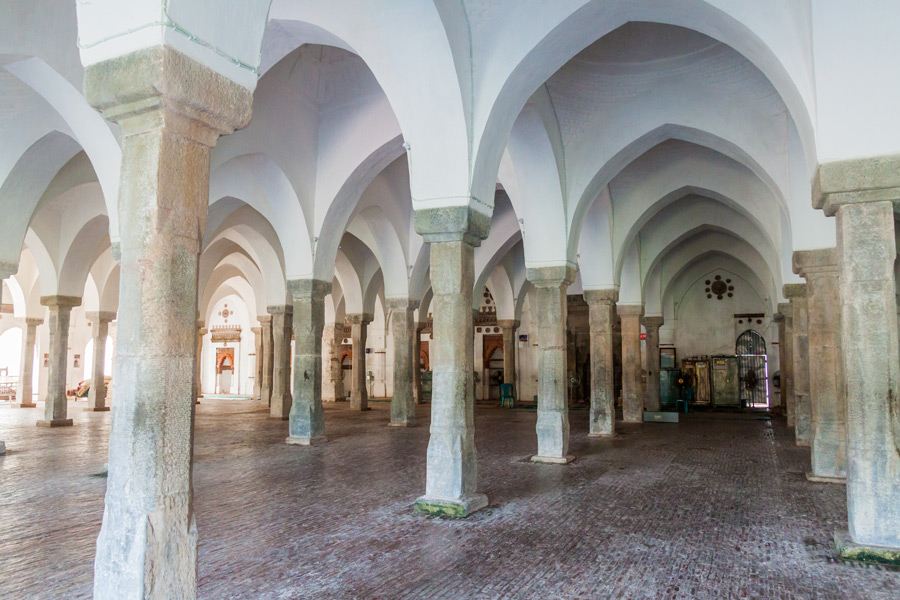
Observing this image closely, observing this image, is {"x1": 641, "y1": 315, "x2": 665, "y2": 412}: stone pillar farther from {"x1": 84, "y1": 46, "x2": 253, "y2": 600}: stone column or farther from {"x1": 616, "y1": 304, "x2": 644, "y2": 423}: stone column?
{"x1": 84, "y1": 46, "x2": 253, "y2": 600}: stone column

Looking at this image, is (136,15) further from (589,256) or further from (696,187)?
(696,187)

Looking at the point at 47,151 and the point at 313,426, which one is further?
the point at 313,426

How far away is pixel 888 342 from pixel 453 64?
15.7 ft

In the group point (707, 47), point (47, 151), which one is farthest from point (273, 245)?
point (707, 47)

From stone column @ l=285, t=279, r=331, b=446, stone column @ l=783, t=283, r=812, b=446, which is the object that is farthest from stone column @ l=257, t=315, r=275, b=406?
stone column @ l=783, t=283, r=812, b=446

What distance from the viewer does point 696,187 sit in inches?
514

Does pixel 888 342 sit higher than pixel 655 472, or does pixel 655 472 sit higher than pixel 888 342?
pixel 888 342

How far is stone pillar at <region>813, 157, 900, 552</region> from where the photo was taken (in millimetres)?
4988

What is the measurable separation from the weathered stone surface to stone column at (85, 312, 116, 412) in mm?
15160

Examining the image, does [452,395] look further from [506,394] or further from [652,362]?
[506,394]

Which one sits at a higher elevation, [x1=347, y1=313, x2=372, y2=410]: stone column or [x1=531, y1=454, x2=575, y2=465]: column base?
[x1=347, y1=313, x2=372, y2=410]: stone column

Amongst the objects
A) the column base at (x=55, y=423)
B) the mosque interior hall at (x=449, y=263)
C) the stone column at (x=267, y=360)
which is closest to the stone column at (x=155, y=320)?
the mosque interior hall at (x=449, y=263)

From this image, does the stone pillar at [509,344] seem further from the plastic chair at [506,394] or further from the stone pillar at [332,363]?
the stone pillar at [332,363]

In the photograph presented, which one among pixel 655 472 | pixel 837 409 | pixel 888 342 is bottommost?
pixel 655 472
